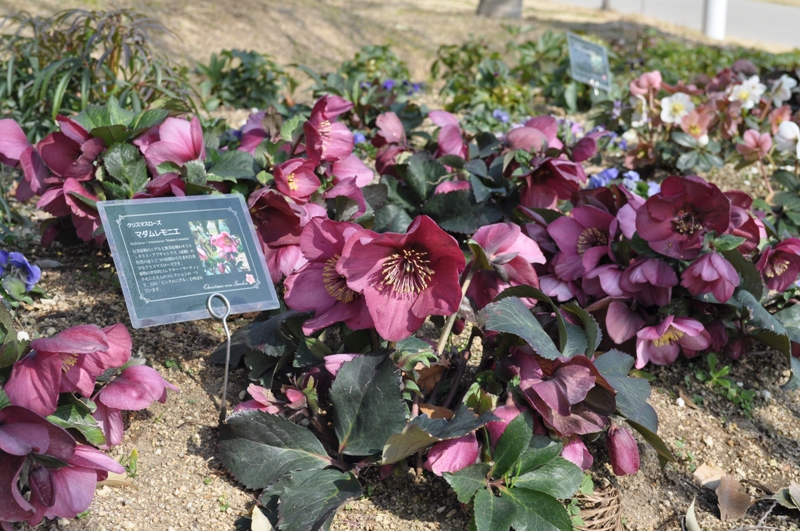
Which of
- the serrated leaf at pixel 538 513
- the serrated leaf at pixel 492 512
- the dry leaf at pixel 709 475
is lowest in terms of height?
the dry leaf at pixel 709 475

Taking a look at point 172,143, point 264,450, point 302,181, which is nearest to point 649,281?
point 302,181

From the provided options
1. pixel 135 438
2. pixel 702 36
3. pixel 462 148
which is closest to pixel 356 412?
pixel 135 438

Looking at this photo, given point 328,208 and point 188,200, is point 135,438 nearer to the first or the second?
point 188,200

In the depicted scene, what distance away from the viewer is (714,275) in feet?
5.99

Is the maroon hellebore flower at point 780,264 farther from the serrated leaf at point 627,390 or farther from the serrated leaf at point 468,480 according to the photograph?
the serrated leaf at point 468,480

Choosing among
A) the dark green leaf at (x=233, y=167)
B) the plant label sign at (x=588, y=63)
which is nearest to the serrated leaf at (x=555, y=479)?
the dark green leaf at (x=233, y=167)

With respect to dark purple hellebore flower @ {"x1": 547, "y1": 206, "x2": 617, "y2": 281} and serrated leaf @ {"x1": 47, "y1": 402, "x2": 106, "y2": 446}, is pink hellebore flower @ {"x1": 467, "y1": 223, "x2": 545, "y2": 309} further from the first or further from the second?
serrated leaf @ {"x1": 47, "y1": 402, "x2": 106, "y2": 446}

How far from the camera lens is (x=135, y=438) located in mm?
1602

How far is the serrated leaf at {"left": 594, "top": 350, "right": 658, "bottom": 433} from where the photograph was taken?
1.55 metres

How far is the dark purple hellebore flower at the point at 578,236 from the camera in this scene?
80.4 inches

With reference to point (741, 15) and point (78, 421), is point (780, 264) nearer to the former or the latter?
point (78, 421)

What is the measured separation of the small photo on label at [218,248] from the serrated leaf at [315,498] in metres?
0.52

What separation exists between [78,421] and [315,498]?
1.51ft

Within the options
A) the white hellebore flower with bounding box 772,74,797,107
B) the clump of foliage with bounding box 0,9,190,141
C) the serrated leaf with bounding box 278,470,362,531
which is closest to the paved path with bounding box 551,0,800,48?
the white hellebore flower with bounding box 772,74,797,107
